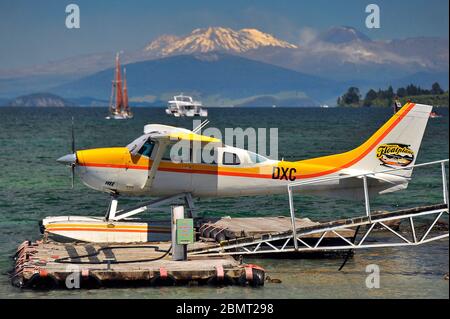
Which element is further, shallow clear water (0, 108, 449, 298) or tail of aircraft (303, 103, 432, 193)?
tail of aircraft (303, 103, 432, 193)

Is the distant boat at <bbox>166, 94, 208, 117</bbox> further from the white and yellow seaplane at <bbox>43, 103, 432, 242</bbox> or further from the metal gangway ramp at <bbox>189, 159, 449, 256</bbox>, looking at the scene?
the metal gangway ramp at <bbox>189, 159, 449, 256</bbox>

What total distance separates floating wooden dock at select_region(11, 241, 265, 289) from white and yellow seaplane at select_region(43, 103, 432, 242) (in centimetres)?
225

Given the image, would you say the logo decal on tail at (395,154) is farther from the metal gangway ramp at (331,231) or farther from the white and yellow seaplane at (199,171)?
the metal gangway ramp at (331,231)

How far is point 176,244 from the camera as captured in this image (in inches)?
655

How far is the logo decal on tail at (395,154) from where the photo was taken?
19.9 meters

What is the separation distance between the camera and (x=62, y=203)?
97.0 feet

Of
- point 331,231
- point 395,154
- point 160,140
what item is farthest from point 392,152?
point 160,140

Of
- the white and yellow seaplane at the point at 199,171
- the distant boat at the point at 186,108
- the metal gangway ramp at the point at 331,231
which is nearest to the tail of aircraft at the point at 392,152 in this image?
the white and yellow seaplane at the point at 199,171

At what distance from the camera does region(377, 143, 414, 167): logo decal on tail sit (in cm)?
1989

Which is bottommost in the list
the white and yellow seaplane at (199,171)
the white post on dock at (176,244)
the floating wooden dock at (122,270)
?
the floating wooden dock at (122,270)

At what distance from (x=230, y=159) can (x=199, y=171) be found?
78 cm

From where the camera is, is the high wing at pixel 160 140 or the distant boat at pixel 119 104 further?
the distant boat at pixel 119 104

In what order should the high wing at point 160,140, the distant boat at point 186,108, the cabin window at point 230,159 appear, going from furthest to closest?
the distant boat at point 186,108 < the cabin window at point 230,159 < the high wing at point 160,140

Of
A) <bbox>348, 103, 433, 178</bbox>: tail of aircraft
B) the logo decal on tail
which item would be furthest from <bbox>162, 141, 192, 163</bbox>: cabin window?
the logo decal on tail
